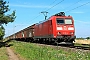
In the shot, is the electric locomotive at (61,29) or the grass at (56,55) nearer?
the grass at (56,55)

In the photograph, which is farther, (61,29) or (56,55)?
(61,29)

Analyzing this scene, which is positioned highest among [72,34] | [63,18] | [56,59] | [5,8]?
[5,8]

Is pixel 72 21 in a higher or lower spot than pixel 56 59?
higher

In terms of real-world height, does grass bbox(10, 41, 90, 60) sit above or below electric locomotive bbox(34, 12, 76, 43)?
below

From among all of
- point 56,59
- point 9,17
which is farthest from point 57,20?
point 56,59

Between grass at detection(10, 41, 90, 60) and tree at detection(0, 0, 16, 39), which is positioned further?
tree at detection(0, 0, 16, 39)

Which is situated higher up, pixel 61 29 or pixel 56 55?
pixel 61 29

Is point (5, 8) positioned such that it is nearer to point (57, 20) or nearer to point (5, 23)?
point (5, 23)

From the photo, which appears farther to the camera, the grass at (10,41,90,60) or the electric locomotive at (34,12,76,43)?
the electric locomotive at (34,12,76,43)

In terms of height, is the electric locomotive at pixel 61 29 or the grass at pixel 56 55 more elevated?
the electric locomotive at pixel 61 29

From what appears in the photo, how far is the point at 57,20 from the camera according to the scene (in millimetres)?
30078

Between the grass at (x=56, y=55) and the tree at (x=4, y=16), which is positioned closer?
the grass at (x=56, y=55)

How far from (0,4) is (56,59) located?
28798mm

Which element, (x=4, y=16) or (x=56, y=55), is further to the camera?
(x=4, y=16)
